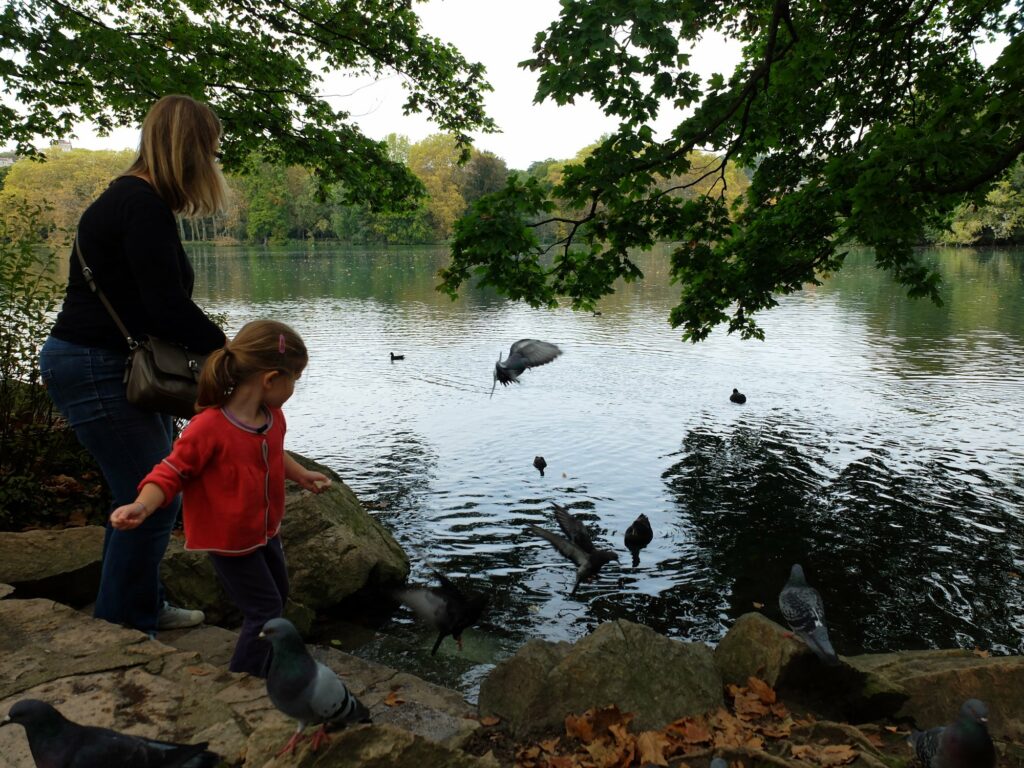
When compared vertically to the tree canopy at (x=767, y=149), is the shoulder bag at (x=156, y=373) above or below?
below

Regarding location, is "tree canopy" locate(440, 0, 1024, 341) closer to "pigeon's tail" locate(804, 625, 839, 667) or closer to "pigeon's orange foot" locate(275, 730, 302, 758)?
"pigeon's tail" locate(804, 625, 839, 667)

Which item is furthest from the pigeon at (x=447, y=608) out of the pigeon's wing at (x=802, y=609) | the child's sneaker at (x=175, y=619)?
the pigeon's wing at (x=802, y=609)

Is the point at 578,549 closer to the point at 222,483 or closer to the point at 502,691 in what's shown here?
the point at 502,691

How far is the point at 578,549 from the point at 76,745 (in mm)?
5391

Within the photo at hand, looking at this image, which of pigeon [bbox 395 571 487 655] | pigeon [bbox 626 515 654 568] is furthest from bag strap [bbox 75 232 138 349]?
pigeon [bbox 626 515 654 568]

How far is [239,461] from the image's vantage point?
316cm

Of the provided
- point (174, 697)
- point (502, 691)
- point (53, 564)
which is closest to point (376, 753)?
point (174, 697)

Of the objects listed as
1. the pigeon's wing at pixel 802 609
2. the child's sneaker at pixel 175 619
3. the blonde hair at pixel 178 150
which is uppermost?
the blonde hair at pixel 178 150

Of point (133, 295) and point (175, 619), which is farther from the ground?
point (133, 295)

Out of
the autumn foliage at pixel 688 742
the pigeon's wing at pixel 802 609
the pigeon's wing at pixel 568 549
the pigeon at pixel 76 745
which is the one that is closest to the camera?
the pigeon at pixel 76 745

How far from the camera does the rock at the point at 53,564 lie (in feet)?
15.0

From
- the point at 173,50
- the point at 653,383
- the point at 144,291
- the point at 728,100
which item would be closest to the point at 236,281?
the point at 653,383

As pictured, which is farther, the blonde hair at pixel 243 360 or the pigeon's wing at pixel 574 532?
the pigeon's wing at pixel 574 532

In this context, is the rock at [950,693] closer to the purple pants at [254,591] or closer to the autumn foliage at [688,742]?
the autumn foliage at [688,742]
